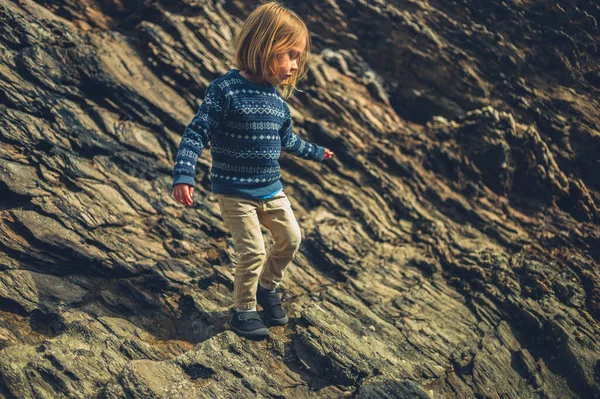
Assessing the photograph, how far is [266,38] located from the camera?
18.5 ft

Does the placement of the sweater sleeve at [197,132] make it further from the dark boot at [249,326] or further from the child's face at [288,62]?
the dark boot at [249,326]

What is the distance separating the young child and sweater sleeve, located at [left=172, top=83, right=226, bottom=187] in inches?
0.4

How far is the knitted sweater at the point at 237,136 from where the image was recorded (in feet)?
18.5

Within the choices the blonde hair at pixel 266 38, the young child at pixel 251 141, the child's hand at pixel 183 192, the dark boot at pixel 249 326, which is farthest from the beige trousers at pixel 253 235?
the blonde hair at pixel 266 38

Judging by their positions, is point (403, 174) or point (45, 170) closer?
point (45, 170)

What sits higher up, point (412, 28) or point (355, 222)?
point (412, 28)

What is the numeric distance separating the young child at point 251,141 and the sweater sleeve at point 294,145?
27mm

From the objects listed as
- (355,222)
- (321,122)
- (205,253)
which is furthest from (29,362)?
(321,122)

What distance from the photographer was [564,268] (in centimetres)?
840

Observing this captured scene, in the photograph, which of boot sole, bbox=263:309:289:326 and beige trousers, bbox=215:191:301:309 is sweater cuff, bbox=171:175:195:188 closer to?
beige trousers, bbox=215:191:301:309

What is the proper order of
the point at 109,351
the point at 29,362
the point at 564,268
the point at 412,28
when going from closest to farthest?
the point at 29,362
the point at 109,351
the point at 564,268
the point at 412,28

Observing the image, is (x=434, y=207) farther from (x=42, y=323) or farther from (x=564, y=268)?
(x=42, y=323)

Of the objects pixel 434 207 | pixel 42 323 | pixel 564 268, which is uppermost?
pixel 564 268

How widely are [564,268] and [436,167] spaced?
3.10 meters
